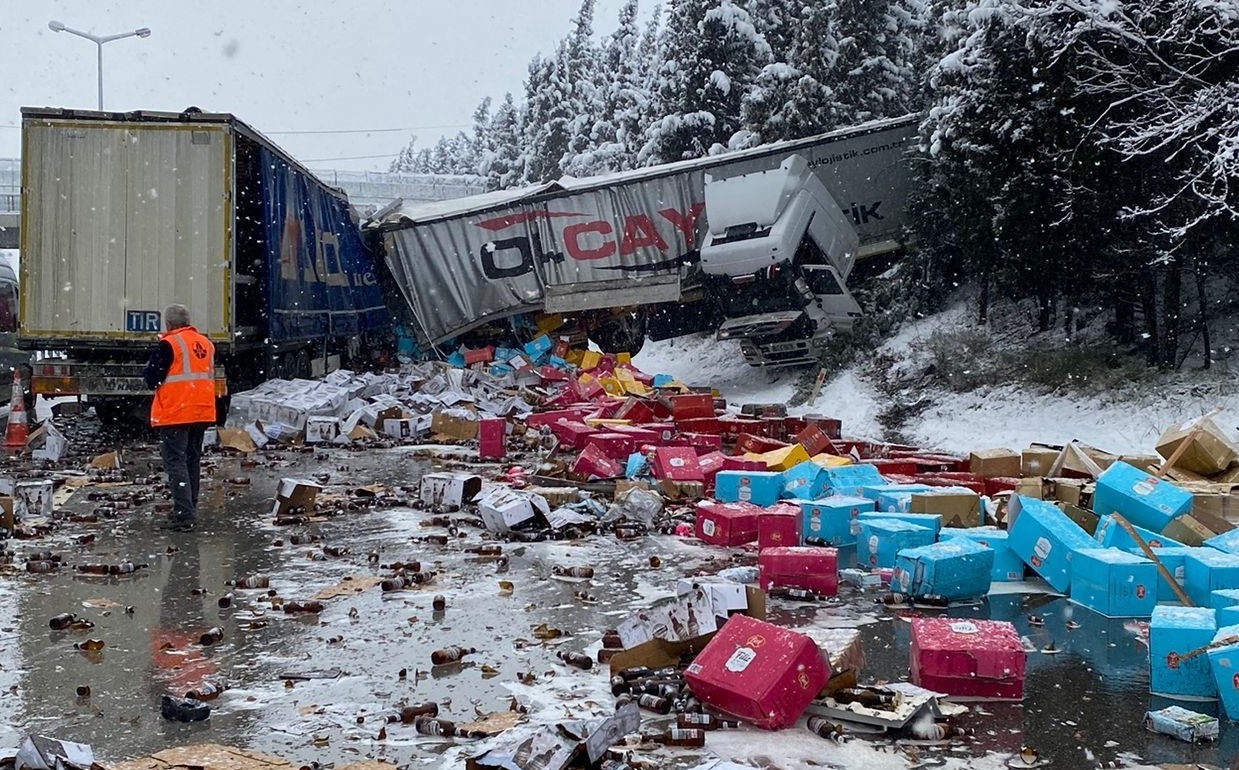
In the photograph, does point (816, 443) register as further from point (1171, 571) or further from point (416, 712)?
point (416, 712)

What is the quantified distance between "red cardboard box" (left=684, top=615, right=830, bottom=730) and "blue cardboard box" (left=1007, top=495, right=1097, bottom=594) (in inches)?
110

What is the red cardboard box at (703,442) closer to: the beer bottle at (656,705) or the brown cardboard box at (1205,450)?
the brown cardboard box at (1205,450)

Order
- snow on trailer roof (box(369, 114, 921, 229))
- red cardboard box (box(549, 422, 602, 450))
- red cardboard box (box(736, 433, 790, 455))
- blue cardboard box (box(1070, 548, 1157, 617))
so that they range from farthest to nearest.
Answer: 1. snow on trailer roof (box(369, 114, 921, 229))
2. red cardboard box (box(549, 422, 602, 450))
3. red cardboard box (box(736, 433, 790, 455))
4. blue cardboard box (box(1070, 548, 1157, 617))

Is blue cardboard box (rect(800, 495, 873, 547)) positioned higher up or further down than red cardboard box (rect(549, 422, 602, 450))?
further down

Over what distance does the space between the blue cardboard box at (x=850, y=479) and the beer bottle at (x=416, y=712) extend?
5.23m

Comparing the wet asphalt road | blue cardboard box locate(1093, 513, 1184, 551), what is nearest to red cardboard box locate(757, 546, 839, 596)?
the wet asphalt road

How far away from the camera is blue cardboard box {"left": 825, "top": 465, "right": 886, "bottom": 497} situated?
9.32 m

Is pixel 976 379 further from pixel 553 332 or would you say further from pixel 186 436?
pixel 186 436

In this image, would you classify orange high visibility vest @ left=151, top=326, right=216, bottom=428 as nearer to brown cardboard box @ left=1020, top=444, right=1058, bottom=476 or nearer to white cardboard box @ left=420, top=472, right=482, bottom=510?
white cardboard box @ left=420, top=472, right=482, bottom=510

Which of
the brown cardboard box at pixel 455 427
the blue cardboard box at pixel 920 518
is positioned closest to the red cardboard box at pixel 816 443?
the blue cardboard box at pixel 920 518

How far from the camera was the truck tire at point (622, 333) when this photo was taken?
25.5 metres

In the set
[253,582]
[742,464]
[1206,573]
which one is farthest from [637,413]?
[1206,573]

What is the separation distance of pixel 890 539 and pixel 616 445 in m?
4.94

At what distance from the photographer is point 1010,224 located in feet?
58.3
